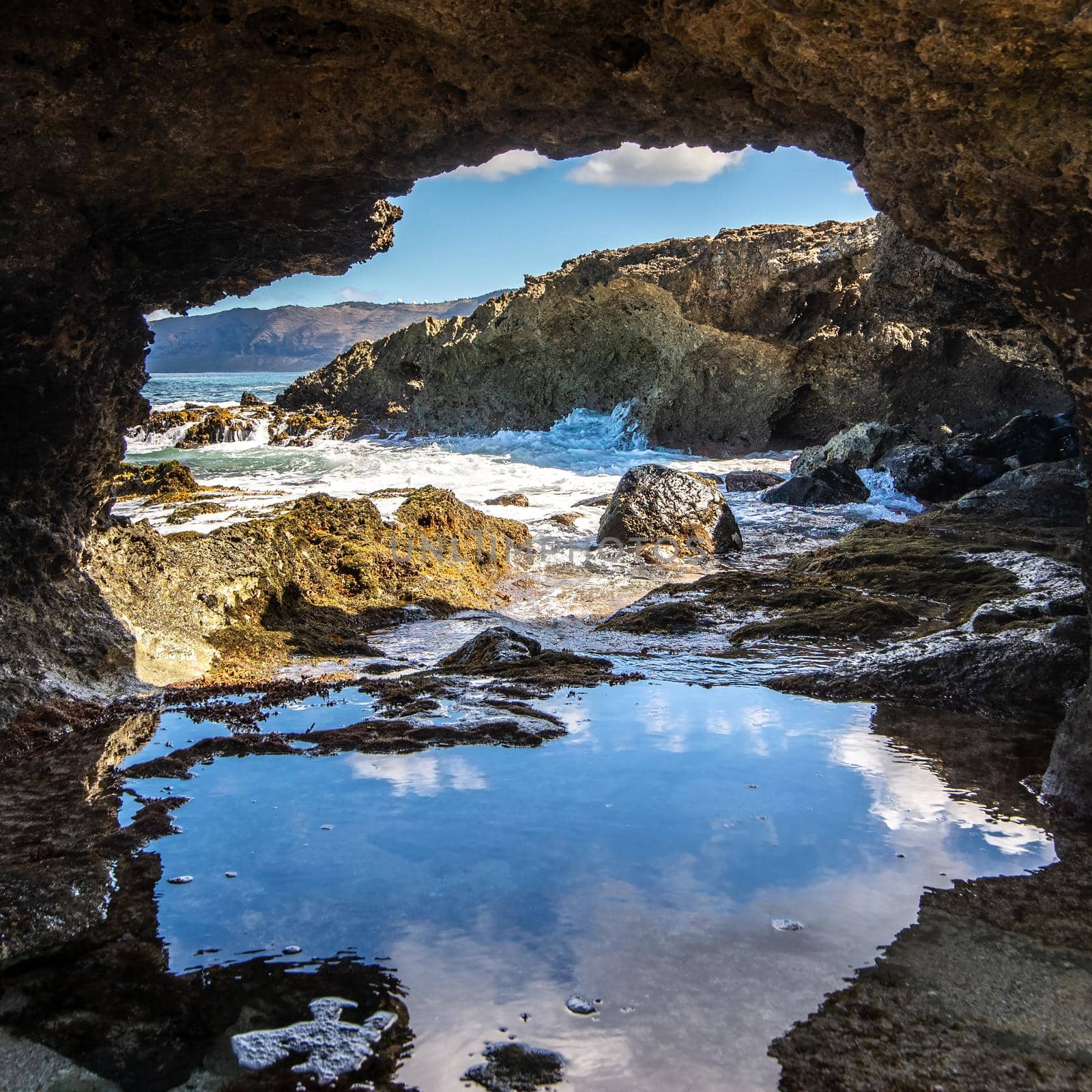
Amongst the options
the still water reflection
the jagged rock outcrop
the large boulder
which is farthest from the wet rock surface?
the jagged rock outcrop

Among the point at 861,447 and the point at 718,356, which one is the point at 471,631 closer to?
the point at 861,447

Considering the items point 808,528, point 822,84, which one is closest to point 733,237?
point 808,528

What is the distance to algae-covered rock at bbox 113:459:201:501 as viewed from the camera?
38.6ft

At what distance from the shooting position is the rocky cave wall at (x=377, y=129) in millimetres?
2838

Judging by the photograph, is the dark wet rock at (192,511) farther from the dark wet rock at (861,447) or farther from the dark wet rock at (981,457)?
the dark wet rock at (981,457)

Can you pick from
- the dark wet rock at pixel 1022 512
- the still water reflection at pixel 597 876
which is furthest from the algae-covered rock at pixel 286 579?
the dark wet rock at pixel 1022 512

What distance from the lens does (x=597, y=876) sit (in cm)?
233

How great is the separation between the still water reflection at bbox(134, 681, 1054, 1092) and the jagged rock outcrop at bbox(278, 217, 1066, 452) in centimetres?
1289

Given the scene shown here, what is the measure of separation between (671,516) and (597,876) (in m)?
7.20

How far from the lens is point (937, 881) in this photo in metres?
2.30

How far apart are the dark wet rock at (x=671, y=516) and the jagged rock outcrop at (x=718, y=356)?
281 inches

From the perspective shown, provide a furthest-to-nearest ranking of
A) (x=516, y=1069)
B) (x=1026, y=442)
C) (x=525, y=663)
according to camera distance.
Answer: (x=1026, y=442) → (x=525, y=663) → (x=516, y=1069)

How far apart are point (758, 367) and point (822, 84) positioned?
1897 cm

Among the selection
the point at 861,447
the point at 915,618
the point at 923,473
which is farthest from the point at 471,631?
the point at 861,447
